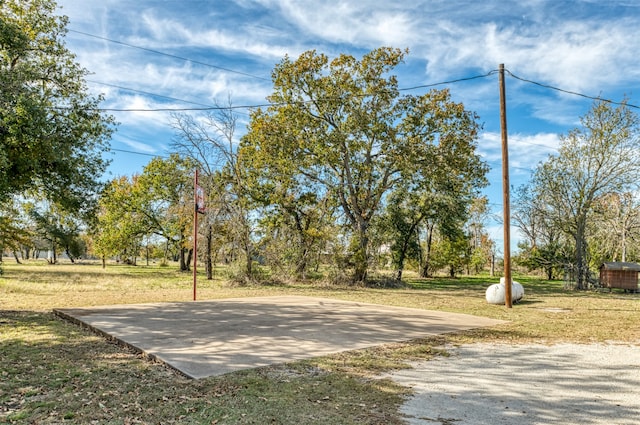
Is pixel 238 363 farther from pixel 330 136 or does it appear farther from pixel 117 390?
pixel 330 136

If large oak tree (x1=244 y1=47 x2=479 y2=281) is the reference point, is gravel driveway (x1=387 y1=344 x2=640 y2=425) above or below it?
below

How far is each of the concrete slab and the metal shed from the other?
13.2m

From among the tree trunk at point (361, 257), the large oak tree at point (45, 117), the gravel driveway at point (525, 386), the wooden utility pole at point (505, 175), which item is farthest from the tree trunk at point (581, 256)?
the large oak tree at point (45, 117)

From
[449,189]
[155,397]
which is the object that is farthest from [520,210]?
[155,397]

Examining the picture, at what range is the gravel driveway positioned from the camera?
315cm

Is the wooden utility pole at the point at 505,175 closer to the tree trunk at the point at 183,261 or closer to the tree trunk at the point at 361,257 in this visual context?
the tree trunk at the point at 361,257

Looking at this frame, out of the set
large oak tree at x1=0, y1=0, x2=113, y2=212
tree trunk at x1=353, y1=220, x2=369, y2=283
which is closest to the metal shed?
tree trunk at x1=353, y1=220, x2=369, y2=283

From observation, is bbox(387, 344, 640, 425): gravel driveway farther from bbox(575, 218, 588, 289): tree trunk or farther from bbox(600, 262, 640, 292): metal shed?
bbox(600, 262, 640, 292): metal shed

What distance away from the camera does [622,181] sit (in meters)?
16.7

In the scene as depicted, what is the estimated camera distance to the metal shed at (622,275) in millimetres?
17688

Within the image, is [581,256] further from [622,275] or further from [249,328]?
[249,328]

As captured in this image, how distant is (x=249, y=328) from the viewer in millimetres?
6711

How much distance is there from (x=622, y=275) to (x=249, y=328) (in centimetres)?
1836

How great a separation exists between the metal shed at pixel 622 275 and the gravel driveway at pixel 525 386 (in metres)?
15.0
